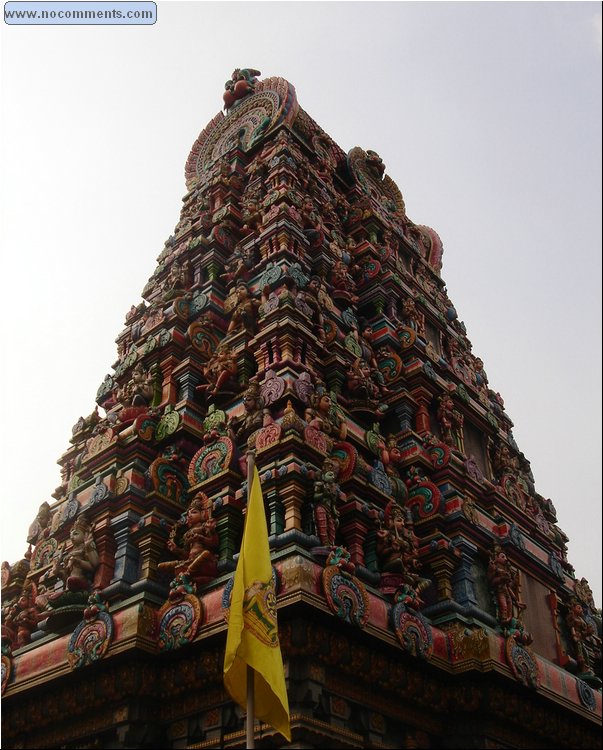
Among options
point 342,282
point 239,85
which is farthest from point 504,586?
point 239,85

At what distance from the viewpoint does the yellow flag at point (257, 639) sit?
10555 mm

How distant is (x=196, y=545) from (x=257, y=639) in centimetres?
397

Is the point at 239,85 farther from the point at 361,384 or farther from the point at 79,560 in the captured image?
the point at 79,560

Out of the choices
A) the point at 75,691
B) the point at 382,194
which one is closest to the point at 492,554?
the point at 75,691

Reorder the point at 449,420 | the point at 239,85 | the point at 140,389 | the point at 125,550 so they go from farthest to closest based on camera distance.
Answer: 1. the point at 239,85
2. the point at 449,420
3. the point at 140,389
4. the point at 125,550

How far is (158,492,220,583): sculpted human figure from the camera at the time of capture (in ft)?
46.4

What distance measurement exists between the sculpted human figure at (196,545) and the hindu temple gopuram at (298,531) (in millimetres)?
48

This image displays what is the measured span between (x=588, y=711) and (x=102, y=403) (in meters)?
13.0

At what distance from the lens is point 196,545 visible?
14.5 meters

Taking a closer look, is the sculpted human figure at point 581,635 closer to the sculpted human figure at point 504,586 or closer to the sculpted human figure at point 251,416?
the sculpted human figure at point 504,586

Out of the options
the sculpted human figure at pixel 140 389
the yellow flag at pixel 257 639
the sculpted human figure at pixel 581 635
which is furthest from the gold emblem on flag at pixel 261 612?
the sculpted human figure at pixel 581 635

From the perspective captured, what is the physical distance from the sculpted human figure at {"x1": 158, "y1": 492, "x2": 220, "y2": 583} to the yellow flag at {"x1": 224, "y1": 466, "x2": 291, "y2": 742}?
288 cm

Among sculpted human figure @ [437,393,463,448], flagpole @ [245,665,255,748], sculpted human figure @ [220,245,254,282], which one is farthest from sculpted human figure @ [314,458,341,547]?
sculpted human figure @ [220,245,254,282]

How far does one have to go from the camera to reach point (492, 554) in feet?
57.2
